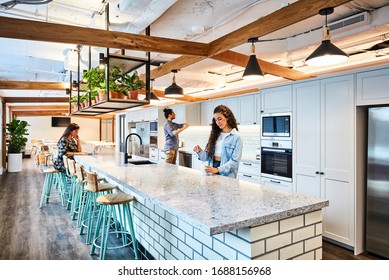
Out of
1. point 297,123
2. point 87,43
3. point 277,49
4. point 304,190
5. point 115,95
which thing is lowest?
point 304,190

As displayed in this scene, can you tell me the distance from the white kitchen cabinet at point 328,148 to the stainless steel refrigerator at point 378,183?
16 cm

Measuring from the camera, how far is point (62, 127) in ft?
54.3

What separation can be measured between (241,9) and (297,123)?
182 cm

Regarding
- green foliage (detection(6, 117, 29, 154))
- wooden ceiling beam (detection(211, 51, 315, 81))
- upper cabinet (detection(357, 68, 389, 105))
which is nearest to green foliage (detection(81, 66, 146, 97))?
wooden ceiling beam (detection(211, 51, 315, 81))

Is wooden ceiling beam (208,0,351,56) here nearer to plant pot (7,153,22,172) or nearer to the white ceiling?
the white ceiling

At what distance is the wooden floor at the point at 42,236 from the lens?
2922 millimetres

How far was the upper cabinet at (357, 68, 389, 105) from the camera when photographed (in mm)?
2850

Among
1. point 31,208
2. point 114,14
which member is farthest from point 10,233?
point 114,14

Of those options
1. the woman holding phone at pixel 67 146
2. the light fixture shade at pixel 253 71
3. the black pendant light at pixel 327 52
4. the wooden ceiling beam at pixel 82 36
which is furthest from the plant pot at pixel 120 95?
the woman holding phone at pixel 67 146

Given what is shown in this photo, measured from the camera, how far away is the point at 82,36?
2461 mm

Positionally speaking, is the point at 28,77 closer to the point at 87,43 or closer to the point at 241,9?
the point at 87,43

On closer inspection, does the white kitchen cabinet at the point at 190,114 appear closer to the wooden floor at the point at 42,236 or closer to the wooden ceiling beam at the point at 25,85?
the wooden ceiling beam at the point at 25,85

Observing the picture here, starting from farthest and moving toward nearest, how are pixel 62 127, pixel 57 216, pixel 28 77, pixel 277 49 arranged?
1. pixel 62 127
2. pixel 28 77
3. pixel 57 216
4. pixel 277 49

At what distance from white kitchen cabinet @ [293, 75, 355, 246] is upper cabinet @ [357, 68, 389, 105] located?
10 cm
